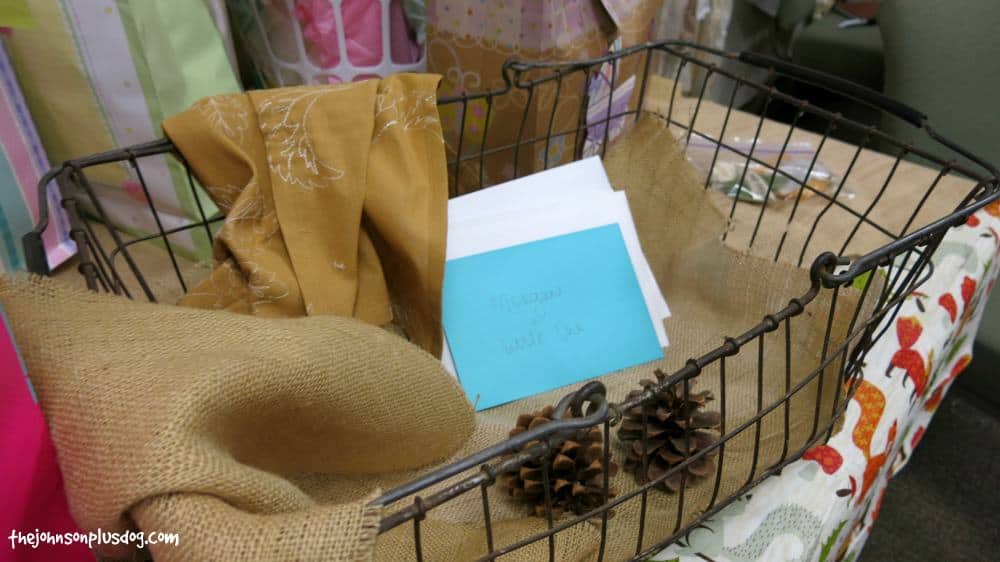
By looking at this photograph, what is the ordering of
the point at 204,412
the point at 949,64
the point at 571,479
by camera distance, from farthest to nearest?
the point at 949,64, the point at 571,479, the point at 204,412

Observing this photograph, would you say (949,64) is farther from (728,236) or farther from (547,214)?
(547,214)

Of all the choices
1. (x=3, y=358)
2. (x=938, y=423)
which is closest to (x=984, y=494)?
(x=938, y=423)

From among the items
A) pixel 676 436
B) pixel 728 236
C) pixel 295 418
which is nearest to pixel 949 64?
pixel 728 236

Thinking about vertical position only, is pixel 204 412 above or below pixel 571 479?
above

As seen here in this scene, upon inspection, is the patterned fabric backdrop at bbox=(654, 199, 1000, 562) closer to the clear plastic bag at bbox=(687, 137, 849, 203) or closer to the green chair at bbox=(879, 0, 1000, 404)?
the clear plastic bag at bbox=(687, 137, 849, 203)

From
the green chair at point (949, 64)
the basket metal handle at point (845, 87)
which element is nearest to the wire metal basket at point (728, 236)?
the basket metal handle at point (845, 87)

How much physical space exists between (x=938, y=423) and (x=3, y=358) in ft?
3.36

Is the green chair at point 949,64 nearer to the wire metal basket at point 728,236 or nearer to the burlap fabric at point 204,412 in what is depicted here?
the wire metal basket at point 728,236

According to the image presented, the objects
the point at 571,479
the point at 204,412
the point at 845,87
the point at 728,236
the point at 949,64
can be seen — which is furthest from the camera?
the point at 949,64

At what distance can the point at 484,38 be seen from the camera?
1.76 ft

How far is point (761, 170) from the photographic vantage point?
2.38 feet

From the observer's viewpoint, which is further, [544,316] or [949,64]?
[949,64]

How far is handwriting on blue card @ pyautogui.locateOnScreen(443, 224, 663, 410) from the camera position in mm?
496

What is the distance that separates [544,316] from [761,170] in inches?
14.5
